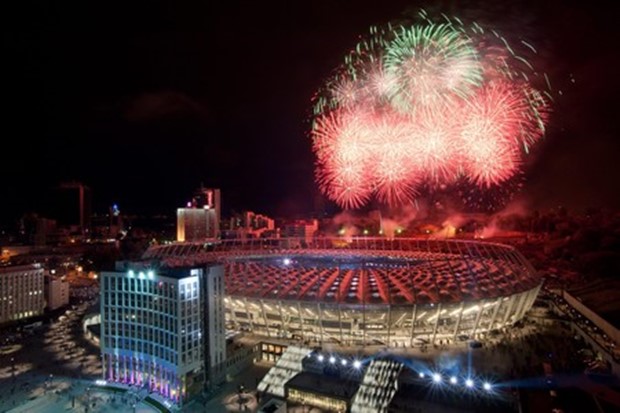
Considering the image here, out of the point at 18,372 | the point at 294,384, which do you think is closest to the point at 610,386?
the point at 294,384

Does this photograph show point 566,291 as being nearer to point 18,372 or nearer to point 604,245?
point 604,245

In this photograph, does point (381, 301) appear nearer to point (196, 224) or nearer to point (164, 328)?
point (164, 328)

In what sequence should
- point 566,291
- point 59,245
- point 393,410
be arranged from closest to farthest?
point 393,410
point 566,291
point 59,245

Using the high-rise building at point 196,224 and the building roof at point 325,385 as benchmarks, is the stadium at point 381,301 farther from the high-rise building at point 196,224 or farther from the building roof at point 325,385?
the high-rise building at point 196,224

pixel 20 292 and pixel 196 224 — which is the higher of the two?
pixel 196 224

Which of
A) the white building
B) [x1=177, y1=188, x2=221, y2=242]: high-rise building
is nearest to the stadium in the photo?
the white building

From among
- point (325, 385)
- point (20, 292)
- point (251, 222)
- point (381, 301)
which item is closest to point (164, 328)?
point (325, 385)

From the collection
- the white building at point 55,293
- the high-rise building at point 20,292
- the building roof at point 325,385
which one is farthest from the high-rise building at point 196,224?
the building roof at point 325,385

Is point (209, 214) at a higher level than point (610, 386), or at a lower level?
higher
